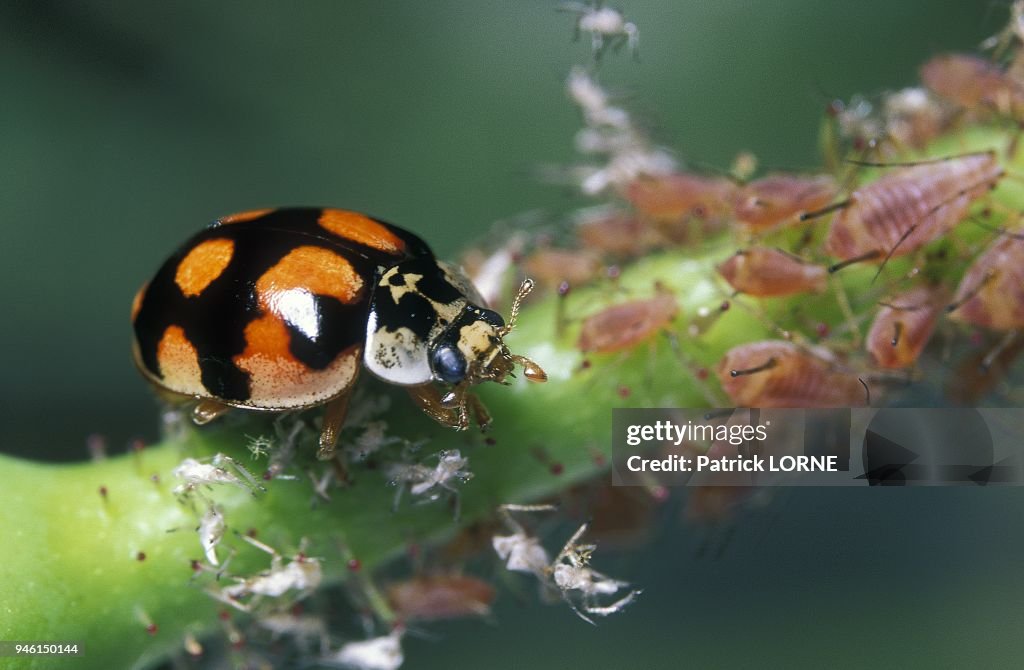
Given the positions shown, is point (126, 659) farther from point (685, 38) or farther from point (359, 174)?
point (685, 38)

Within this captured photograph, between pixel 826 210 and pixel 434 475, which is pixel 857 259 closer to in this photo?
pixel 826 210

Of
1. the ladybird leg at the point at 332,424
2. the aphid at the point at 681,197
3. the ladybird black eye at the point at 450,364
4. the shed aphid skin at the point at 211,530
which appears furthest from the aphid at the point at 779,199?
the shed aphid skin at the point at 211,530

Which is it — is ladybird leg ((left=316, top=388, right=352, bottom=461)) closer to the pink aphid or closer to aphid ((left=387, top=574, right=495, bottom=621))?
aphid ((left=387, top=574, right=495, bottom=621))

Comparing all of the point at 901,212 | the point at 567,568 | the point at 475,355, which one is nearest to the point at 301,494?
the point at 475,355

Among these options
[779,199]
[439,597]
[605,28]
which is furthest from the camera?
[605,28]

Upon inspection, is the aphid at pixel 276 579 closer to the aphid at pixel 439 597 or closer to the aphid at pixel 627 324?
the aphid at pixel 439 597

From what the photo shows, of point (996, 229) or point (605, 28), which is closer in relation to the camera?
point (996, 229)
